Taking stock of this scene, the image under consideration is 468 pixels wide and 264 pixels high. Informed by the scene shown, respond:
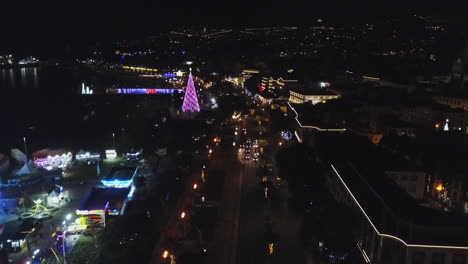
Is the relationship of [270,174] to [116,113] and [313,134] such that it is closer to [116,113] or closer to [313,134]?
[313,134]

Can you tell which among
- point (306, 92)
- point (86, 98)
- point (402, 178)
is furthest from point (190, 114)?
point (86, 98)

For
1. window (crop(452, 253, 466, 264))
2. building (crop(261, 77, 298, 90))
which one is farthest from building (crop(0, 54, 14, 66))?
window (crop(452, 253, 466, 264))

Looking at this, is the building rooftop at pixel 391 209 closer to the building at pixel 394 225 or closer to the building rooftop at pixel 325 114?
the building at pixel 394 225

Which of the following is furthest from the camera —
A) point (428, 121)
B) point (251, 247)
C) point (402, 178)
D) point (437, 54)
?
point (437, 54)

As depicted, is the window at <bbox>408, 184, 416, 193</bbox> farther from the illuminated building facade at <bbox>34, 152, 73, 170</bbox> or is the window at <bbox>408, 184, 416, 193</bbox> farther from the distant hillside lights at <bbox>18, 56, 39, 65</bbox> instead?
the distant hillside lights at <bbox>18, 56, 39, 65</bbox>

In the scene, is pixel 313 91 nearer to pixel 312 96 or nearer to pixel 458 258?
pixel 312 96
